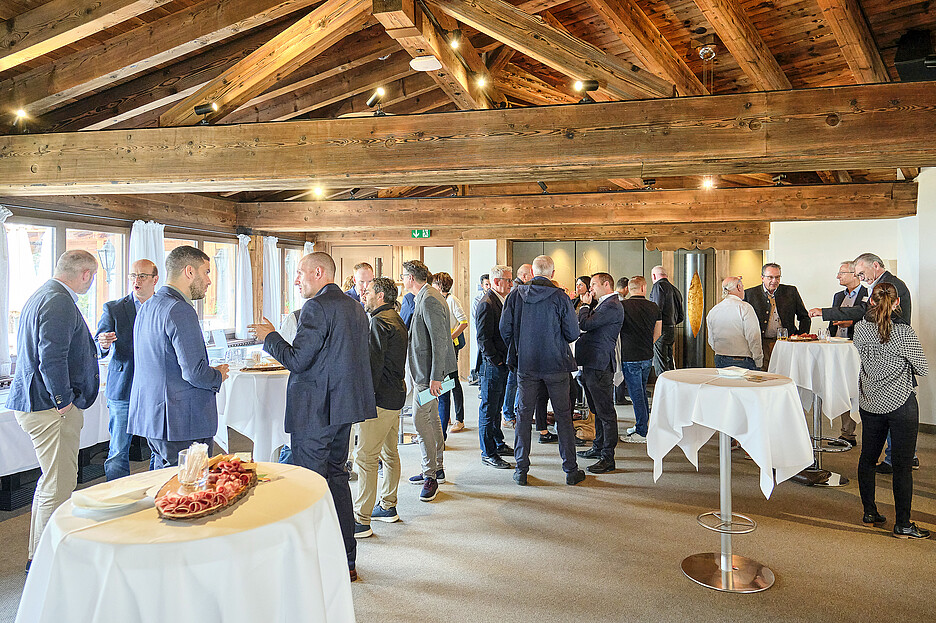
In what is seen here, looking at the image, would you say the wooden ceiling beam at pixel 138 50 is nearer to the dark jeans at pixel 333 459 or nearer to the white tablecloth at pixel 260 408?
the white tablecloth at pixel 260 408

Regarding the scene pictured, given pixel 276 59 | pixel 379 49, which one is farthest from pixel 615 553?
pixel 379 49

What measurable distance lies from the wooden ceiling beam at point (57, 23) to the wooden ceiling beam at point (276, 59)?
2.56 feet

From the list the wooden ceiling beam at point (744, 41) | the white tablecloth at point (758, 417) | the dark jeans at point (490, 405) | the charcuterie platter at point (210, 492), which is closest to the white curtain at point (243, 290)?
the dark jeans at point (490, 405)

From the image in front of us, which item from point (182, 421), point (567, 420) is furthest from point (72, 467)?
point (567, 420)

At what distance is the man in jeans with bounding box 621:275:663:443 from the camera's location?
6180mm

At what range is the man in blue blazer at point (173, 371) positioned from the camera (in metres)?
2.94

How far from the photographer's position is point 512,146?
462 centimetres

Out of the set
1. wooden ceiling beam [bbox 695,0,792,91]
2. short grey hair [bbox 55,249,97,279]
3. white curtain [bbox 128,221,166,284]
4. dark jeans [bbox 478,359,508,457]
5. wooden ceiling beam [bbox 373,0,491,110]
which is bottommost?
dark jeans [bbox 478,359,508,457]

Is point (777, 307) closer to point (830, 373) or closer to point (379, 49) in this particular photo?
point (830, 373)

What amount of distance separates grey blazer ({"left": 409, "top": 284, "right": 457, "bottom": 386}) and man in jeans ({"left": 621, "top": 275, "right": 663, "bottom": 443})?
2339mm

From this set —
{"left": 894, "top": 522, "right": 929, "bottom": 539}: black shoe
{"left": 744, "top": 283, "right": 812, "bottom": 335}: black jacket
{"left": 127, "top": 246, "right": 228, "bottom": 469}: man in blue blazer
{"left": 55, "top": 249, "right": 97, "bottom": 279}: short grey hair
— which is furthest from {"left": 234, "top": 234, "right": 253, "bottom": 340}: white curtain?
{"left": 894, "top": 522, "right": 929, "bottom": 539}: black shoe

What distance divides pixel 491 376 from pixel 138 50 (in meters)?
3.70

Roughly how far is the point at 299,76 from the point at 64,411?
12.1 ft

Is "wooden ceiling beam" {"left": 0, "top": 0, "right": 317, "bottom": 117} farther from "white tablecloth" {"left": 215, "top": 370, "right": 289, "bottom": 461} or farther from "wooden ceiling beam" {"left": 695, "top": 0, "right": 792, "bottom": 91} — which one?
"wooden ceiling beam" {"left": 695, "top": 0, "right": 792, "bottom": 91}
